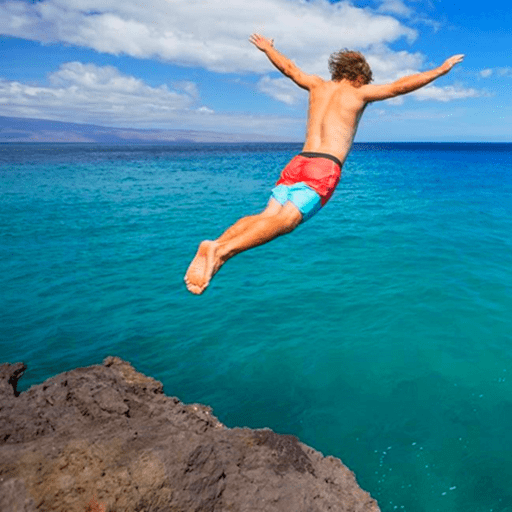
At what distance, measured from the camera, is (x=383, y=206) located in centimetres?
2812

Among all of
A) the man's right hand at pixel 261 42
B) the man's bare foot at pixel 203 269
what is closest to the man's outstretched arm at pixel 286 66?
the man's right hand at pixel 261 42

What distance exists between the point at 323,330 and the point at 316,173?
6852 millimetres

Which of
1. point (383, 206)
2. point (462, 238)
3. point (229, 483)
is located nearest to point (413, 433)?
point (229, 483)

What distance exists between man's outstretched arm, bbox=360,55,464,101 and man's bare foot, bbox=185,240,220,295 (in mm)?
2487

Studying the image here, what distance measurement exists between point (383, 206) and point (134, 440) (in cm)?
2644

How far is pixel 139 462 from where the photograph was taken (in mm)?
3564

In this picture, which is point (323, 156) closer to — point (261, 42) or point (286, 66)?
point (286, 66)

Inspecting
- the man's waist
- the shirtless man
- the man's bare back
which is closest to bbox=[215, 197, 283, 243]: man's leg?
the shirtless man

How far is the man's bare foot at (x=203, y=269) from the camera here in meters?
4.20

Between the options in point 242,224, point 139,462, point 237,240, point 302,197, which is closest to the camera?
point 139,462

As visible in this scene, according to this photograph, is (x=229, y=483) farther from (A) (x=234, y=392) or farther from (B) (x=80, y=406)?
(A) (x=234, y=392)

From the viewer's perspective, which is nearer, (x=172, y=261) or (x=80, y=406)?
(x=80, y=406)

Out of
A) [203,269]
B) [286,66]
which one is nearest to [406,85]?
[286,66]

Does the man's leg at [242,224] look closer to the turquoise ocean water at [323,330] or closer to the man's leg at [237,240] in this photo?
the man's leg at [237,240]
